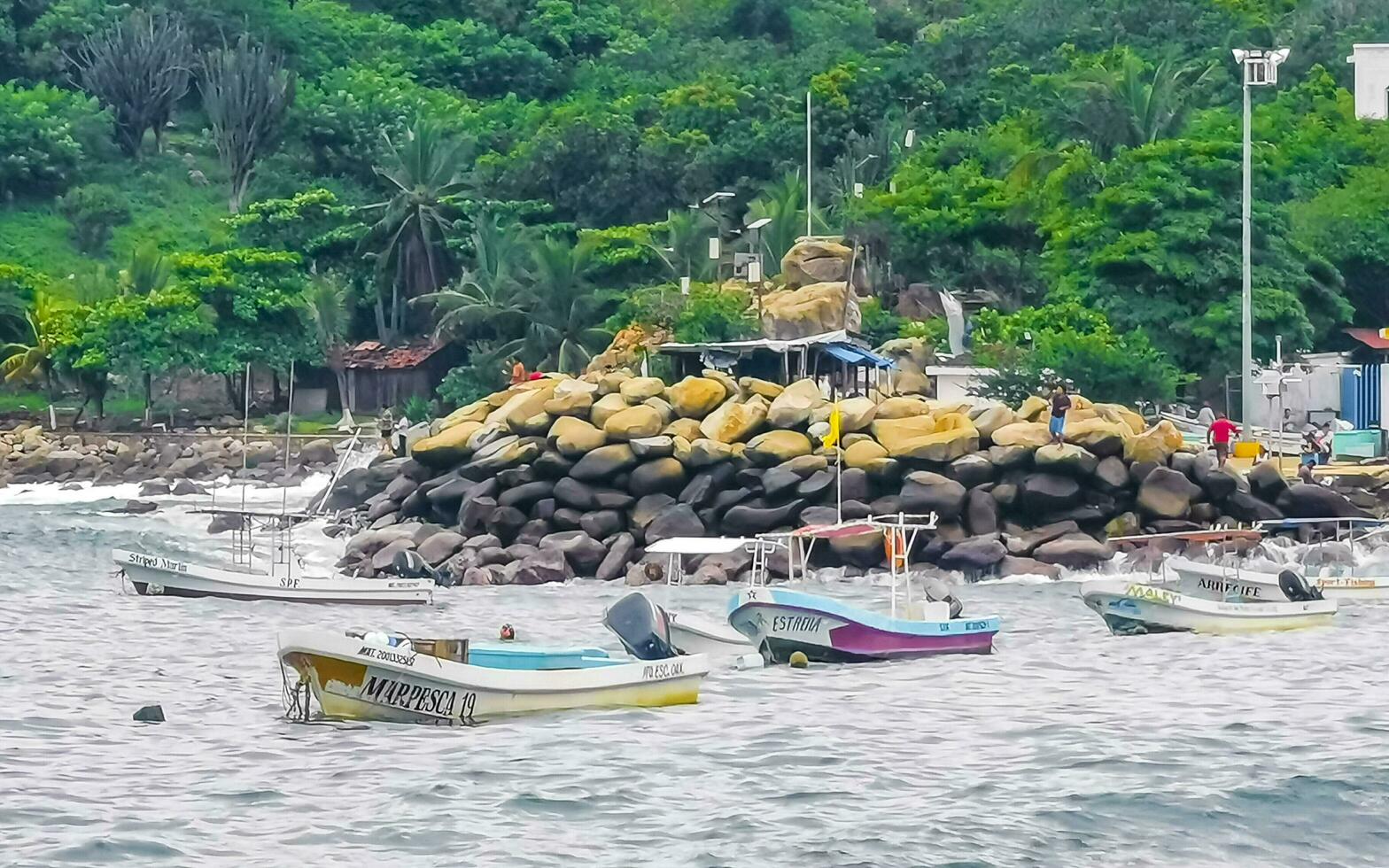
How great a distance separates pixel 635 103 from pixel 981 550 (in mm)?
50660

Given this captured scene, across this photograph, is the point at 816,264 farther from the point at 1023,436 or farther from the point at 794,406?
the point at 1023,436

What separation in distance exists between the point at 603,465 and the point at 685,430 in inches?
81.3

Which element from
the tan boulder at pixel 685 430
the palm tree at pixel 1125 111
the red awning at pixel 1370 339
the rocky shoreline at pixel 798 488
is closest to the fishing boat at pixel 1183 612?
the rocky shoreline at pixel 798 488

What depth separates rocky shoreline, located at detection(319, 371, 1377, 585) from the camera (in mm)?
40750

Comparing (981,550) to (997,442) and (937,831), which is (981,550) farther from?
(937,831)

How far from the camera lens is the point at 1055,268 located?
5928 centimetres

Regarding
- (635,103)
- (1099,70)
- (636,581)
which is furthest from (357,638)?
(635,103)

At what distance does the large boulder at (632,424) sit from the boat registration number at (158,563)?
8443 millimetres

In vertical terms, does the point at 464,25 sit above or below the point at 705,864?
above

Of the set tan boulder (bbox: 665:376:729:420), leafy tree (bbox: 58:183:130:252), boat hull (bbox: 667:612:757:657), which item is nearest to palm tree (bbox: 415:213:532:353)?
leafy tree (bbox: 58:183:130:252)

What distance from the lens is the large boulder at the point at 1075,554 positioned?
40125 millimetres

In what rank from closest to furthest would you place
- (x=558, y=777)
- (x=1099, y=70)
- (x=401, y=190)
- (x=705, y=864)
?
1. (x=705, y=864)
2. (x=558, y=777)
3. (x=1099, y=70)
4. (x=401, y=190)

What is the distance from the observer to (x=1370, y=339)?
58531 mm

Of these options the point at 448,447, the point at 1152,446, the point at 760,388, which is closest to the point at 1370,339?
the point at 1152,446
